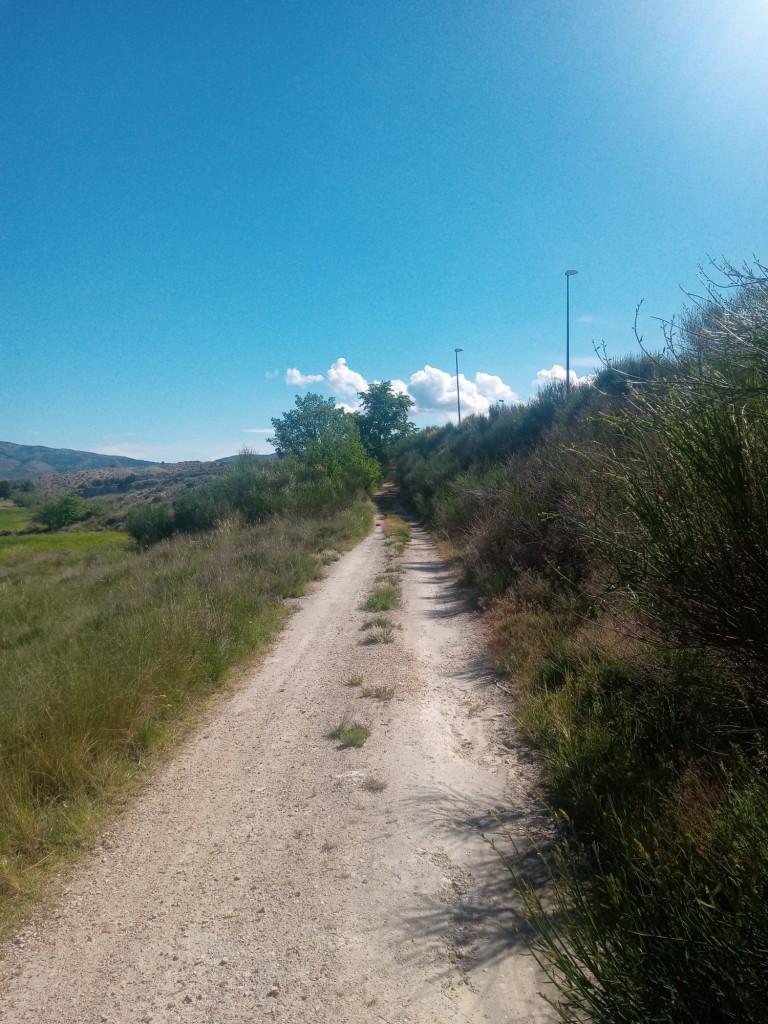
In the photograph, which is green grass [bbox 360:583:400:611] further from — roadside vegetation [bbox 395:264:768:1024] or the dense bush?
the dense bush

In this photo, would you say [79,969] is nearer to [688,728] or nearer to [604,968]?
[604,968]

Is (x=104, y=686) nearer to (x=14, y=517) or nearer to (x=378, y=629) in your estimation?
(x=378, y=629)

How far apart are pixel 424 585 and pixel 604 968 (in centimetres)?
1067

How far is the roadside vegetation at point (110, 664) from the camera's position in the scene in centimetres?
393

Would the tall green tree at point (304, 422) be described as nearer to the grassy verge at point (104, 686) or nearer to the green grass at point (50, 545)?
the green grass at point (50, 545)

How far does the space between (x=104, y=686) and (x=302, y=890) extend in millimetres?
2691

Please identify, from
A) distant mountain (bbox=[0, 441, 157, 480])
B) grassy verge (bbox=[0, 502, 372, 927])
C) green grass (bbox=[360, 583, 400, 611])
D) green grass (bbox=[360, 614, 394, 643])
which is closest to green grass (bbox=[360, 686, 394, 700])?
grassy verge (bbox=[0, 502, 372, 927])

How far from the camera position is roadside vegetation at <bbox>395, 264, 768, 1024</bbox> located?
6.64ft

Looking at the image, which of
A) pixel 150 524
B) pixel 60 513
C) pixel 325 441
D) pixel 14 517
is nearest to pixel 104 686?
pixel 150 524

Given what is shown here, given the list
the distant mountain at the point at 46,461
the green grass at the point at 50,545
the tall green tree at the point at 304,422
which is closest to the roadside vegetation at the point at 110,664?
the green grass at the point at 50,545

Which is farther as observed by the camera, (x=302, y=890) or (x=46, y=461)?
(x=46, y=461)

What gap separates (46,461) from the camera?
478 feet

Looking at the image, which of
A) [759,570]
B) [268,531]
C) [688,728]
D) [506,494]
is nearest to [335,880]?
[688,728]

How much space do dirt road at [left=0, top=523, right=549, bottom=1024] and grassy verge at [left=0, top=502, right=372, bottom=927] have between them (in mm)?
304
